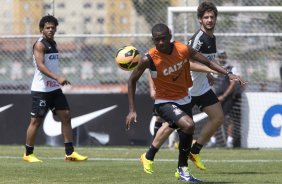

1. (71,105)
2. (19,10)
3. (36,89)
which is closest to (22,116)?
(71,105)

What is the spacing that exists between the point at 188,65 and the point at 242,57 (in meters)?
8.87

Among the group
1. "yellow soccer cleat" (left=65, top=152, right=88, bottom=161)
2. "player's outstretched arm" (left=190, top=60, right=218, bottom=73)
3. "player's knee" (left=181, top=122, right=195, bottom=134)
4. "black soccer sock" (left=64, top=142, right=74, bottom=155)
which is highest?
"player's outstretched arm" (left=190, top=60, right=218, bottom=73)

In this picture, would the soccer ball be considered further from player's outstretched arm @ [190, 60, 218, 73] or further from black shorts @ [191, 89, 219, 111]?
black shorts @ [191, 89, 219, 111]

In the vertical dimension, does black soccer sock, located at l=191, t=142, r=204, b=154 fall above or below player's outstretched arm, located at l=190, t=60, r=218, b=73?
below

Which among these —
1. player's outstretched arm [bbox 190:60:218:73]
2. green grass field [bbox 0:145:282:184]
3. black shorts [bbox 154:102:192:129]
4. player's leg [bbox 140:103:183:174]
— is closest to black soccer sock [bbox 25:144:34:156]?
green grass field [bbox 0:145:282:184]

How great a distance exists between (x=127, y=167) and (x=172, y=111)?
2423mm

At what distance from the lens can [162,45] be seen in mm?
10391

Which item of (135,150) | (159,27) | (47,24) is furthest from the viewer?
(135,150)

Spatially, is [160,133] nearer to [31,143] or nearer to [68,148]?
[68,148]

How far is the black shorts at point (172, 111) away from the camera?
34.4 ft

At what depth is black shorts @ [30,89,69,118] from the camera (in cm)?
1416

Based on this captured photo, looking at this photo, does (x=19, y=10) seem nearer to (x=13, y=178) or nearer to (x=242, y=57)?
(x=242, y=57)

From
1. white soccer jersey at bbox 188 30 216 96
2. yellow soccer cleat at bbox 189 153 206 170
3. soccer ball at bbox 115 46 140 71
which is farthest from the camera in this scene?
white soccer jersey at bbox 188 30 216 96

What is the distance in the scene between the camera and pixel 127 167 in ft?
41.8
